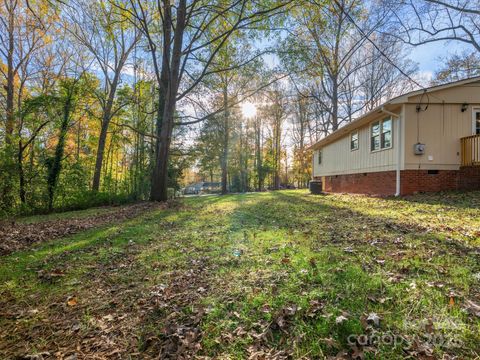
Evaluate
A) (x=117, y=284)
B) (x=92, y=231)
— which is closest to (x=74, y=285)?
(x=117, y=284)

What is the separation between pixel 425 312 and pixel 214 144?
818 inches

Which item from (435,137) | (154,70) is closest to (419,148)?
(435,137)

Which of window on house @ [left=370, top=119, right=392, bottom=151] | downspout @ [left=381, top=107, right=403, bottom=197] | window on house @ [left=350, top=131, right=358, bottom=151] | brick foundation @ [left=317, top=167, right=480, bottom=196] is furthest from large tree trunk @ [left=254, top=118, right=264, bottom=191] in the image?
downspout @ [left=381, top=107, right=403, bottom=197]

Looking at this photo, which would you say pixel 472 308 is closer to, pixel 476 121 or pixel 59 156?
pixel 476 121

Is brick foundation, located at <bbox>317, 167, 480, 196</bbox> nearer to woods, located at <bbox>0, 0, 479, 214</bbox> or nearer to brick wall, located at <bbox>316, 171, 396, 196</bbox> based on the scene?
brick wall, located at <bbox>316, 171, 396, 196</bbox>

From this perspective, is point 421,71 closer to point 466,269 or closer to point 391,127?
point 391,127

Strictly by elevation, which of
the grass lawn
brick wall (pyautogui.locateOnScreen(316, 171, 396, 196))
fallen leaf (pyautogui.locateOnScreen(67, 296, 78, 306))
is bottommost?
fallen leaf (pyautogui.locateOnScreen(67, 296, 78, 306))

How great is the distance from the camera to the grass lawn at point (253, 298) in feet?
5.60

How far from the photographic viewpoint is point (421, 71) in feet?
63.2

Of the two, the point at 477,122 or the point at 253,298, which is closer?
the point at 253,298

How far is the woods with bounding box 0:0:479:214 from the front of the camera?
29.9 feet

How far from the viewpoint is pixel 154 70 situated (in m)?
14.3

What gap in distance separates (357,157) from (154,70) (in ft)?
39.8

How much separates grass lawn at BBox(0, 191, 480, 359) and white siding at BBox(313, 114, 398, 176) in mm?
6632
